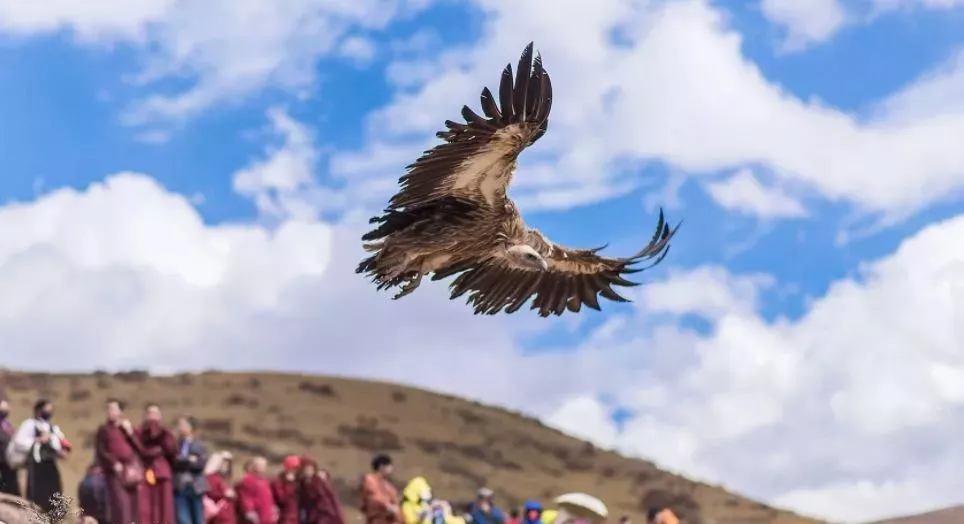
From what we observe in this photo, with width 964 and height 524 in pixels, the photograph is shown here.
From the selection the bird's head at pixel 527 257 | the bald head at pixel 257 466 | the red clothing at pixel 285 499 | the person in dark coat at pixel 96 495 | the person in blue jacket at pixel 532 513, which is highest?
the bird's head at pixel 527 257

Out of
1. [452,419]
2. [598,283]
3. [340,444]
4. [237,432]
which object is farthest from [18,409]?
[598,283]

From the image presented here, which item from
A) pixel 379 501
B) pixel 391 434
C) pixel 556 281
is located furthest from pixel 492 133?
pixel 391 434

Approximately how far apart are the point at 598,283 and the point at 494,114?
260cm

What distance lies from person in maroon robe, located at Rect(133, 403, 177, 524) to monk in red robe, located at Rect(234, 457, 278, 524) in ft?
2.23

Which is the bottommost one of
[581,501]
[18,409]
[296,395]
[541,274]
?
[581,501]

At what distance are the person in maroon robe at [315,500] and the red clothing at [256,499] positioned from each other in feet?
1.70

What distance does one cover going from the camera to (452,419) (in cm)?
3906

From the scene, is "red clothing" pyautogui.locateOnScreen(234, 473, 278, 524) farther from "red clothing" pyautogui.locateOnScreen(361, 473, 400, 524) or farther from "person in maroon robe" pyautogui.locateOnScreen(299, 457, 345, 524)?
"red clothing" pyautogui.locateOnScreen(361, 473, 400, 524)

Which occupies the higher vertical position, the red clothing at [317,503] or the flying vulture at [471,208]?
the flying vulture at [471,208]

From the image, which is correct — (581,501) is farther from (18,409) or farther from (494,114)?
(18,409)

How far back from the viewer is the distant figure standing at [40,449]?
1415 cm

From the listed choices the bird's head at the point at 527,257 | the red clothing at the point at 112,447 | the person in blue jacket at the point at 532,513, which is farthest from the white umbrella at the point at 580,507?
the bird's head at the point at 527,257

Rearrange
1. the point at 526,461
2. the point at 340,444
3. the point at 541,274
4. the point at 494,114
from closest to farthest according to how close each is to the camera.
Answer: the point at 494,114
the point at 541,274
the point at 340,444
the point at 526,461

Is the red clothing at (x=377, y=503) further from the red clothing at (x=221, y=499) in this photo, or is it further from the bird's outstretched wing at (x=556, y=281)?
the bird's outstretched wing at (x=556, y=281)
